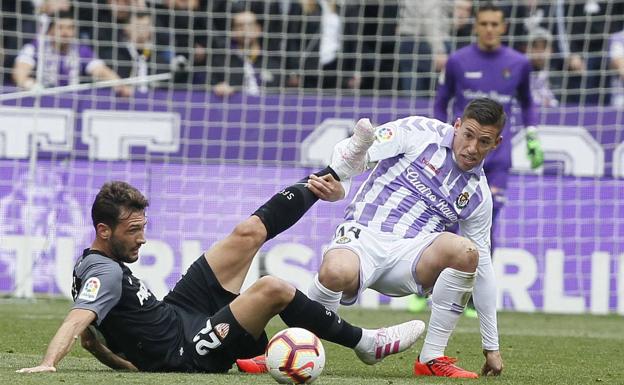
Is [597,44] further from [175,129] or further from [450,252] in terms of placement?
[450,252]

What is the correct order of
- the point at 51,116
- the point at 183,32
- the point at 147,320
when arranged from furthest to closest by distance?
the point at 183,32, the point at 51,116, the point at 147,320

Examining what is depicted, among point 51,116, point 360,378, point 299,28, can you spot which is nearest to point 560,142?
point 299,28

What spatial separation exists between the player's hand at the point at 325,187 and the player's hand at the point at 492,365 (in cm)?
114

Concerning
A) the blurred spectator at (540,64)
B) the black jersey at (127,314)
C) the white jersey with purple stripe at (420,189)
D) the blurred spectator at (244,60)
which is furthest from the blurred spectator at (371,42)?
the black jersey at (127,314)

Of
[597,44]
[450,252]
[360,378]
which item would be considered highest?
[597,44]

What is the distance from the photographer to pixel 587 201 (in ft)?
41.4

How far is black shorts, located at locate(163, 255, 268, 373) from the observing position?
241 inches

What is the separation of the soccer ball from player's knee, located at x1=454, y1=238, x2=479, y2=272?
1.12 m

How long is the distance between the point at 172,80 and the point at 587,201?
16.0 feet

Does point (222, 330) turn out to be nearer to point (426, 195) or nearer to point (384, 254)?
point (384, 254)

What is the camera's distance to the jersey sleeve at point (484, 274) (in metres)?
6.79

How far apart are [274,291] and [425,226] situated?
4.24 feet

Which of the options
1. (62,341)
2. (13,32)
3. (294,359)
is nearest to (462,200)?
(294,359)

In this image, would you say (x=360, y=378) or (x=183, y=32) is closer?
(x=360, y=378)
